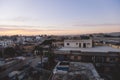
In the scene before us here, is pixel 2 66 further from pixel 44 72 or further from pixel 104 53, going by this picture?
pixel 104 53

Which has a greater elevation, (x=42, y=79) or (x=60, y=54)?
(x=60, y=54)

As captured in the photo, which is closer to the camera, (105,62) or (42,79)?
(42,79)

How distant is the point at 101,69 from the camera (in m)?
11.0

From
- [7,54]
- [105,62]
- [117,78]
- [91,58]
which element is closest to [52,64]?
[91,58]

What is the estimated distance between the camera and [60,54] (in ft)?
41.7

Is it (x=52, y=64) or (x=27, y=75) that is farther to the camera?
(x=52, y=64)

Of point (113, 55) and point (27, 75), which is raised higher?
point (113, 55)

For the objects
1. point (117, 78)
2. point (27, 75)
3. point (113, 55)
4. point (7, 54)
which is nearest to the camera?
point (117, 78)

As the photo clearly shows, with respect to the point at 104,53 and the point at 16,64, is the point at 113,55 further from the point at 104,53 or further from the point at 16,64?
→ the point at 16,64

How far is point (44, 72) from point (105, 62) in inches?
180

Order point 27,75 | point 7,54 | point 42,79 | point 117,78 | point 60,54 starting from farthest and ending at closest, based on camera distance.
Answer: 1. point 7,54
2. point 60,54
3. point 27,75
4. point 42,79
5. point 117,78

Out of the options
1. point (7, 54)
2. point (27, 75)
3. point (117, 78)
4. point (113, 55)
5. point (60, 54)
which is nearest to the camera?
point (117, 78)

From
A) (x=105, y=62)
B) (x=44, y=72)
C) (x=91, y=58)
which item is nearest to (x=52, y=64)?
(x=44, y=72)

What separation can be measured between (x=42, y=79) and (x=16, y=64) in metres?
4.22
